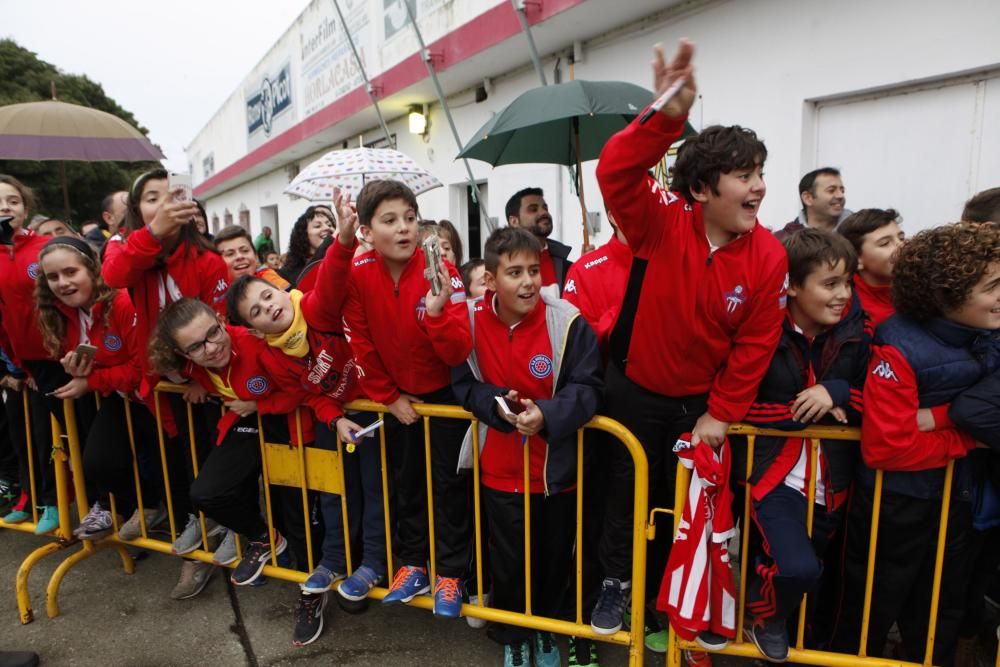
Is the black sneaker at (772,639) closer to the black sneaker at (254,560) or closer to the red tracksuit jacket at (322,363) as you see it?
the red tracksuit jacket at (322,363)

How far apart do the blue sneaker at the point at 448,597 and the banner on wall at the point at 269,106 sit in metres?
15.1

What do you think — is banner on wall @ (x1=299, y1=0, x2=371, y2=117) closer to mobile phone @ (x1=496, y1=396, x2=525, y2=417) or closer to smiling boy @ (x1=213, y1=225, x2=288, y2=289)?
smiling boy @ (x1=213, y1=225, x2=288, y2=289)

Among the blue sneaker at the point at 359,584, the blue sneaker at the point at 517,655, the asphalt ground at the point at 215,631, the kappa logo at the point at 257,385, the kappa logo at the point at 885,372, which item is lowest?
the asphalt ground at the point at 215,631

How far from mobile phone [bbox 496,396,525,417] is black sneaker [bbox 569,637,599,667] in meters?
1.11

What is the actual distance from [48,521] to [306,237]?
8.03 ft

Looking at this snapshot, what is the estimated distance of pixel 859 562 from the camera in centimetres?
234

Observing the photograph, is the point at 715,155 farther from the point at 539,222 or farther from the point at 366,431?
the point at 539,222

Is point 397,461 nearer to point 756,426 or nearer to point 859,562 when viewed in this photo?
point 756,426

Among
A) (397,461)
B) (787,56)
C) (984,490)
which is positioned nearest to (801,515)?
(984,490)

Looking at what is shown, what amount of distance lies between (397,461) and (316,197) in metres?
2.58

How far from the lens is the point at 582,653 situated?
2709 millimetres

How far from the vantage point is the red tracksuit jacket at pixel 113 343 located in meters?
3.32

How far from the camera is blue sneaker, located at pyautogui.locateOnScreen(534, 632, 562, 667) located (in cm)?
271

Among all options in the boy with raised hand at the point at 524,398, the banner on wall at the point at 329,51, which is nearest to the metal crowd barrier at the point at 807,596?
the boy with raised hand at the point at 524,398
